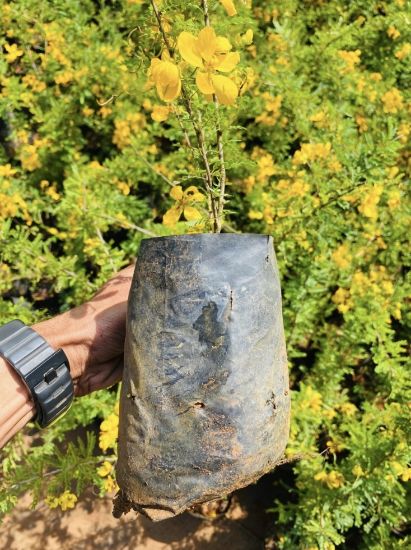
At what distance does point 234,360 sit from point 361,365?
1.93 metres

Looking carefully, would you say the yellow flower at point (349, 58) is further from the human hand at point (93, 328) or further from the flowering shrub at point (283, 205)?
the human hand at point (93, 328)

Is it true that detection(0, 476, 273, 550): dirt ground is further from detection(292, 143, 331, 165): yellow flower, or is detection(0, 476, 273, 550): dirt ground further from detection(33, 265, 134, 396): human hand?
detection(292, 143, 331, 165): yellow flower

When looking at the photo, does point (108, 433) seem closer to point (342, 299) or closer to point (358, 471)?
point (358, 471)

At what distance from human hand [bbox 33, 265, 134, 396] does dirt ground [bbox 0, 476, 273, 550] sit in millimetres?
1586

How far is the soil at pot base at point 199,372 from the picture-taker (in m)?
0.97

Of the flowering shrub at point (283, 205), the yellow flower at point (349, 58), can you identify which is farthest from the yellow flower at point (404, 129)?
the yellow flower at point (349, 58)

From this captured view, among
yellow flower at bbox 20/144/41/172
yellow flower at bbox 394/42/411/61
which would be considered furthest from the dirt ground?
yellow flower at bbox 394/42/411/61

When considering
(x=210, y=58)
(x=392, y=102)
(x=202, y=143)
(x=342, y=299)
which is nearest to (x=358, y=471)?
(x=342, y=299)

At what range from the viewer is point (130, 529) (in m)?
2.53

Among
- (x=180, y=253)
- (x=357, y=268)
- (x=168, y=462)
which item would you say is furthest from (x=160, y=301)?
(x=357, y=268)

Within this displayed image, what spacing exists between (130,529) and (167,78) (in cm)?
247

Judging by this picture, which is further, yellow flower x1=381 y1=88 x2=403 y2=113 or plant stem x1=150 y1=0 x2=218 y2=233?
yellow flower x1=381 y1=88 x2=403 y2=113

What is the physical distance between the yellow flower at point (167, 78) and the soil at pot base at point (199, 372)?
0.96 ft

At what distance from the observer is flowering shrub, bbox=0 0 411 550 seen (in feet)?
5.96
